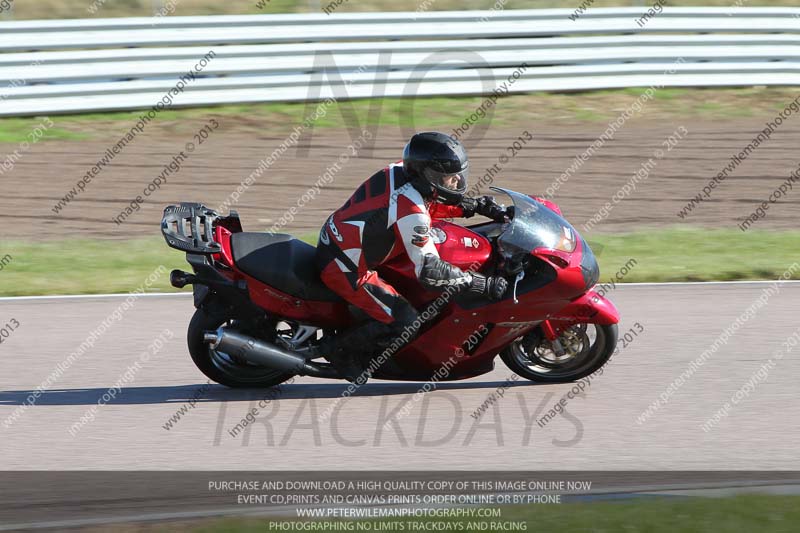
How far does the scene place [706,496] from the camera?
5098 millimetres

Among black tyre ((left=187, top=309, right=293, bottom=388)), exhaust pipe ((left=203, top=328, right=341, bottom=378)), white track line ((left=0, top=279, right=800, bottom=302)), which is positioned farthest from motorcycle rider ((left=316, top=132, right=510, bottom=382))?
white track line ((left=0, top=279, right=800, bottom=302))

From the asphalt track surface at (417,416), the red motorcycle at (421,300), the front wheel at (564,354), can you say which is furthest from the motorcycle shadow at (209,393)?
the red motorcycle at (421,300)

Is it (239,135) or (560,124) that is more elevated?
(560,124)

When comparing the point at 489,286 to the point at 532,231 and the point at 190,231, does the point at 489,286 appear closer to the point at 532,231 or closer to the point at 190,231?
the point at 532,231

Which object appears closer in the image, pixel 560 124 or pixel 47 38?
pixel 47 38

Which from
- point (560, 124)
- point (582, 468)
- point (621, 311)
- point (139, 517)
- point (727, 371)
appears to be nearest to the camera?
point (139, 517)

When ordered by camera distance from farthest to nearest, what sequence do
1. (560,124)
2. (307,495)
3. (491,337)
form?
(560,124) < (491,337) < (307,495)

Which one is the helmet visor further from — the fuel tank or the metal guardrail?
the metal guardrail

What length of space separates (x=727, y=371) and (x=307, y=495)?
3.47 meters

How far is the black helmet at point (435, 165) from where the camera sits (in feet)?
21.4

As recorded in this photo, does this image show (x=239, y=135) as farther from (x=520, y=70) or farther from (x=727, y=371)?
Result: (x=727, y=371)

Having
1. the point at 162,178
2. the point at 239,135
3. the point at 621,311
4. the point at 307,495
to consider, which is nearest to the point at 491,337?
the point at 307,495

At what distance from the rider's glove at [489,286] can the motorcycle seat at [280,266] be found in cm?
88

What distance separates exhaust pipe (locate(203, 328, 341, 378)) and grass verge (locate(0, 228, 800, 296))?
3.76 meters
